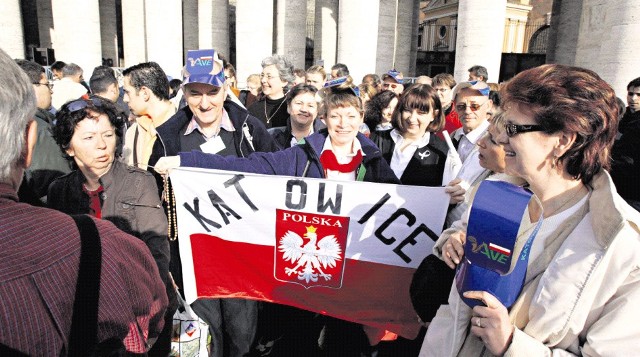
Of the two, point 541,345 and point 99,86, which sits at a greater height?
point 99,86

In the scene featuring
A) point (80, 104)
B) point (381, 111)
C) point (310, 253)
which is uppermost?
point (80, 104)

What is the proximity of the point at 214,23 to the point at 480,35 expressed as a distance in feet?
50.5

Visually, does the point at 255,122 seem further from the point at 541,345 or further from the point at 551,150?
the point at 541,345

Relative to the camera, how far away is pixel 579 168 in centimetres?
154

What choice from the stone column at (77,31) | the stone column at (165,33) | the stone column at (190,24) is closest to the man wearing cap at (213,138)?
the stone column at (165,33)

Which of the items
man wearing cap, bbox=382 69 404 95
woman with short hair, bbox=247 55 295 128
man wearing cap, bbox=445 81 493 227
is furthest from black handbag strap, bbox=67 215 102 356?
man wearing cap, bbox=382 69 404 95

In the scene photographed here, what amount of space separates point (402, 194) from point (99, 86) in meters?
5.11

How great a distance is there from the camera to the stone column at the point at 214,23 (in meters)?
22.3

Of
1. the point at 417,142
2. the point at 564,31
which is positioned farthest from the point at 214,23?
the point at 417,142

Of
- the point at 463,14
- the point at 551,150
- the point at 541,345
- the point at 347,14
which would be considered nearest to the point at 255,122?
the point at 551,150

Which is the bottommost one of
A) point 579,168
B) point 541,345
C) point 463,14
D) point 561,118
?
point 541,345

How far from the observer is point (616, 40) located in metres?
8.03

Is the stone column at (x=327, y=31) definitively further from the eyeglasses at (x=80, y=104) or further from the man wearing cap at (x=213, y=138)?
the eyeglasses at (x=80, y=104)

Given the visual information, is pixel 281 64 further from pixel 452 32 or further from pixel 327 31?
pixel 452 32
